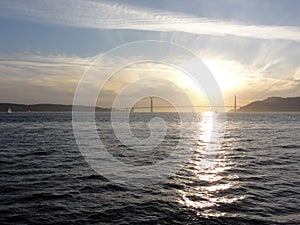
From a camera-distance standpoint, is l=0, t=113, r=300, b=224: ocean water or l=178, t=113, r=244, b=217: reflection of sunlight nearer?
l=0, t=113, r=300, b=224: ocean water

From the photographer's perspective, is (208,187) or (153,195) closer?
(153,195)

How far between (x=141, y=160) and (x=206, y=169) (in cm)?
825

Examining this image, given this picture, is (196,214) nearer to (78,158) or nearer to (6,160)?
(78,158)

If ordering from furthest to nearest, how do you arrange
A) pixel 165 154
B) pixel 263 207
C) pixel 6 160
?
pixel 165 154 < pixel 6 160 < pixel 263 207

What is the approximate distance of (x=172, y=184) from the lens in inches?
1008

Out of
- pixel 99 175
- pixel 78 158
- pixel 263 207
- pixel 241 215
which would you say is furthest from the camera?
pixel 78 158

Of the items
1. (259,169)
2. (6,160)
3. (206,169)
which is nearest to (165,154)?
(206,169)

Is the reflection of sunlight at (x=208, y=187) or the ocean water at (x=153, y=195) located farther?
the reflection of sunlight at (x=208, y=187)

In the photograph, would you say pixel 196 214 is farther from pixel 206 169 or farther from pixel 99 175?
pixel 206 169

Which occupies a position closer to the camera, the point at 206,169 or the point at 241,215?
the point at 241,215

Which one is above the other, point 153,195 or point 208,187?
point 153,195

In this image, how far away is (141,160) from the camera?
36.9 m

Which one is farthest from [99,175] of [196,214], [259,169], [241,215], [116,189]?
[259,169]

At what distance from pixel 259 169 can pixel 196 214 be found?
51.7 ft
